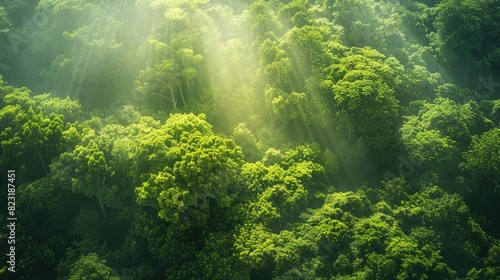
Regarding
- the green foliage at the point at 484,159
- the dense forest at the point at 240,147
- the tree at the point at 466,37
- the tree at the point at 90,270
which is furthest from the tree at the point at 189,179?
the tree at the point at 466,37

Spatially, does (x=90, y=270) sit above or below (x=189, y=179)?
below

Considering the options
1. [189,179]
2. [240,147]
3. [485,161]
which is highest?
[485,161]

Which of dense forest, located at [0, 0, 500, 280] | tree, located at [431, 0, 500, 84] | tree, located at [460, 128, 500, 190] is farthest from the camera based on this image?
tree, located at [431, 0, 500, 84]

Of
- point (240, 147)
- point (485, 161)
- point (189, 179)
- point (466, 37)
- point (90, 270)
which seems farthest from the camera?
point (466, 37)

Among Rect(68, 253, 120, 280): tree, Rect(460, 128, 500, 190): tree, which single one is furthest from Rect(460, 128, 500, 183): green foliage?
Rect(68, 253, 120, 280): tree

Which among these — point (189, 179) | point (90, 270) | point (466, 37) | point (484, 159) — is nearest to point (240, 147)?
point (189, 179)

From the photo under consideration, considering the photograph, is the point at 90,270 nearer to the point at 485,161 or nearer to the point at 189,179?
the point at 189,179

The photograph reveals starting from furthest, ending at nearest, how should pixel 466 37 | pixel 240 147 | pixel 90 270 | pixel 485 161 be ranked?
pixel 466 37 → pixel 240 147 → pixel 485 161 → pixel 90 270

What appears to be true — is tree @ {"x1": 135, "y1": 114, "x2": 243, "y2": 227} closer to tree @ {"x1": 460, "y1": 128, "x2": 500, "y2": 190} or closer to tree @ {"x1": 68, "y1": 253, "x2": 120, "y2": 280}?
tree @ {"x1": 68, "y1": 253, "x2": 120, "y2": 280}

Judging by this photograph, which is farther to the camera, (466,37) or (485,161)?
(466,37)

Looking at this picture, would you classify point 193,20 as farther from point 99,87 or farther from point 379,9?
point 379,9
